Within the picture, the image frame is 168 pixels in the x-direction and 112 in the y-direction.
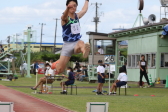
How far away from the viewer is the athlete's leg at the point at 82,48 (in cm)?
846

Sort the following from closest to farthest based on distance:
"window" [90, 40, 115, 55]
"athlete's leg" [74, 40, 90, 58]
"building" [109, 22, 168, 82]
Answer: "athlete's leg" [74, 40, 90, 58]
"building" [109, 22, 168, 82]
"window" [90, 40, 115, 55]

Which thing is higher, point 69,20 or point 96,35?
point 96,35

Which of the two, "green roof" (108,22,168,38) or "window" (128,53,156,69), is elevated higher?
"green roof" (108,22,168,38)

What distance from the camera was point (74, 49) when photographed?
28.9ft

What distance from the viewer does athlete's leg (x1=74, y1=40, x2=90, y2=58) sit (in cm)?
846

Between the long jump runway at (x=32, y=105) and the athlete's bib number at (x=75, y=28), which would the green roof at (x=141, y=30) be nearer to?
the long jump runway at (x=32, y=105)

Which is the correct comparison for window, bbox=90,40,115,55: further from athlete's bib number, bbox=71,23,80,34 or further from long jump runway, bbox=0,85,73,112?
athlete's bib number, bbox=71,23,80,34

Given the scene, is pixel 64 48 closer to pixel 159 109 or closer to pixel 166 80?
pixel 159 109

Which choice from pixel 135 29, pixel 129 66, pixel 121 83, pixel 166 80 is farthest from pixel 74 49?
pixel 129 66

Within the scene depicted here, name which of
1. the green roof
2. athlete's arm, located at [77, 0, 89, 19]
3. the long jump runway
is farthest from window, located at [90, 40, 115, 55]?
athlete's arm, located at [77, 0, 89, 19]

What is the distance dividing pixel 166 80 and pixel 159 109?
1359cm

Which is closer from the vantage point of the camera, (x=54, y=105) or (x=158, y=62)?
(x=54, y=105)

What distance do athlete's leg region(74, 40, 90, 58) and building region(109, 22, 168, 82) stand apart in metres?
23.5

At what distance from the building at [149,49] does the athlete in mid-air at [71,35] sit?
919 inches
